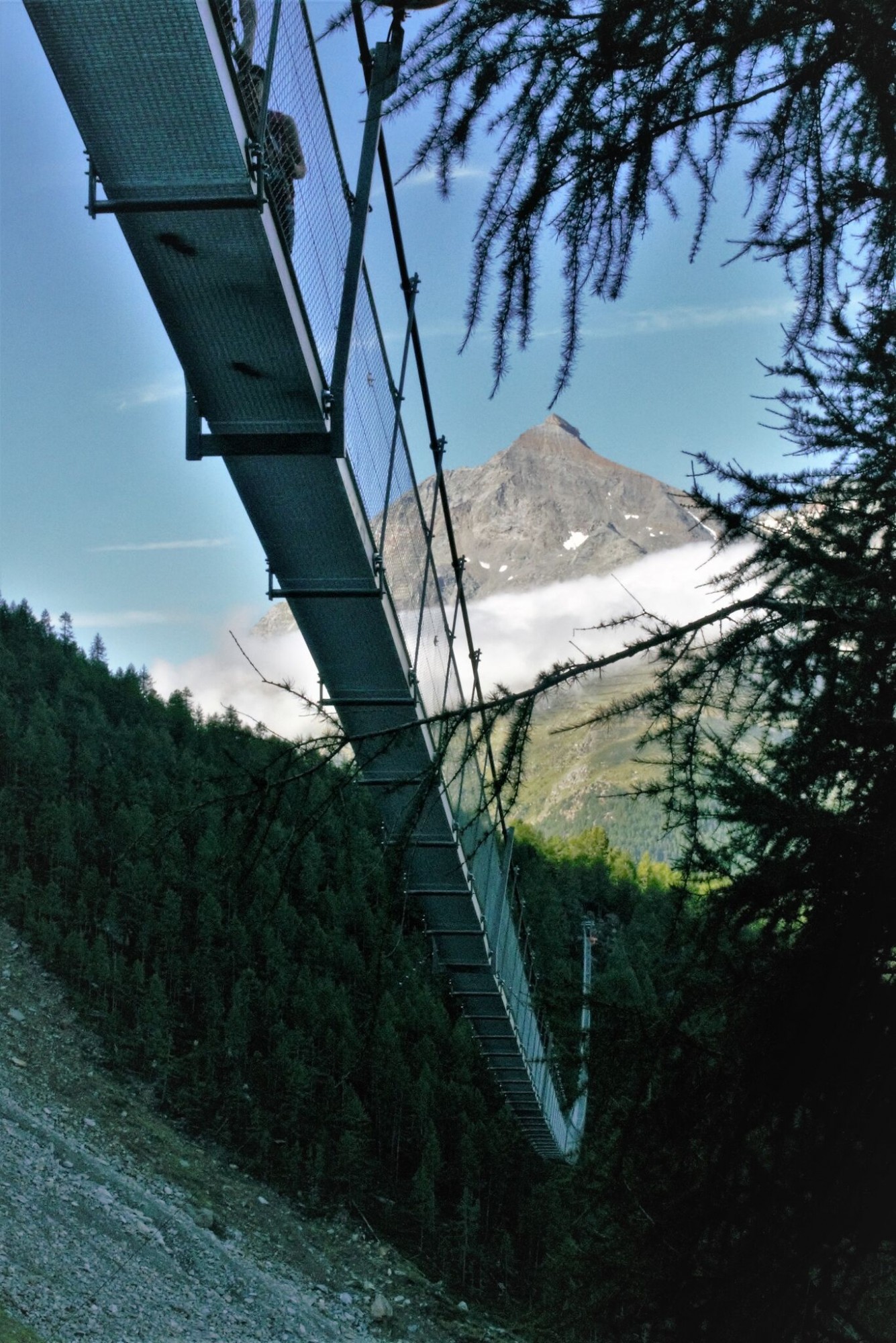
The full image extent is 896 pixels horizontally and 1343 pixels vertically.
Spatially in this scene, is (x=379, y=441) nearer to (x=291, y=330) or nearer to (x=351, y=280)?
(x=351, y=280)

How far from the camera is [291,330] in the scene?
3820mm

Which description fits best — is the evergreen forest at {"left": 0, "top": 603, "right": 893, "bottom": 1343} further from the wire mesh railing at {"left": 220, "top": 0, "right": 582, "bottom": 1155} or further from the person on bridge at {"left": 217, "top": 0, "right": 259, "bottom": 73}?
the person on bridge at {"left": 217, "top": 0, "right": 259, "bottom": 73}

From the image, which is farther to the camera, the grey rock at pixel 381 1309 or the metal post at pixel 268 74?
the grey rock at pixel 381 1309

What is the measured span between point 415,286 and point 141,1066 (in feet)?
68.6

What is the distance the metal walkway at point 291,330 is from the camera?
296 cm

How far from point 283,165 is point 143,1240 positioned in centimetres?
1504

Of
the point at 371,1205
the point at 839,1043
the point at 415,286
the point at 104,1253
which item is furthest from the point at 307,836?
the point at 371,1205

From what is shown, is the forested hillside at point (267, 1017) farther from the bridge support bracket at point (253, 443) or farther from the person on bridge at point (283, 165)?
the person on bridge at point (283, 165)

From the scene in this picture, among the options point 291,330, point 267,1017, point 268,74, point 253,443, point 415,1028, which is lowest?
point 267,1017

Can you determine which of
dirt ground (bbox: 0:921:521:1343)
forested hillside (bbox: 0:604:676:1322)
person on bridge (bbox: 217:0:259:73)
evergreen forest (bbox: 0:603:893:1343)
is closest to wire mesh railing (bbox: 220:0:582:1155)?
person on bridge (bbox: 217:0:259:73)

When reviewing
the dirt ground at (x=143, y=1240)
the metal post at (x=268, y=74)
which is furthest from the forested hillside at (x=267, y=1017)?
the metal post at (x=268, y=74)

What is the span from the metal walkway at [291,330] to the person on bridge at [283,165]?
39 mm

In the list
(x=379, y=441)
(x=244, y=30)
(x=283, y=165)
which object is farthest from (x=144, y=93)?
(x=379, y=441)

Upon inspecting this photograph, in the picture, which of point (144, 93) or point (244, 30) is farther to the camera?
point (244, 30)
